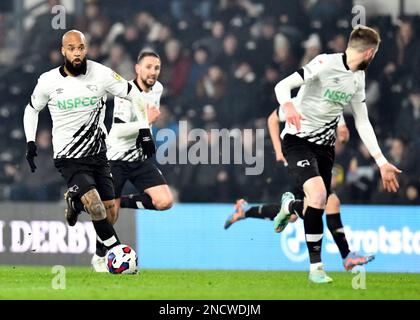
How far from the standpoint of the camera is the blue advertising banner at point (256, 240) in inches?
591

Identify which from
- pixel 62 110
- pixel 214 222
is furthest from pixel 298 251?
pixel 62 110

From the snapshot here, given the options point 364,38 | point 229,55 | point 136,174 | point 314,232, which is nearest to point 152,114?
point 136,174

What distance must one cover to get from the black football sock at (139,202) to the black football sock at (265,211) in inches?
50.7

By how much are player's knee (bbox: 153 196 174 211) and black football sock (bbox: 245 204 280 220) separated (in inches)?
47.0

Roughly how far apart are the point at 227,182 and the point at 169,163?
799mm

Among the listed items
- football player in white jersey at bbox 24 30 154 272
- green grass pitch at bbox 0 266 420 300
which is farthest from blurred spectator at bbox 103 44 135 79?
football player in white jersey at bbox 24 30 154 272

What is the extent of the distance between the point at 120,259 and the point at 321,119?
7.18 ft

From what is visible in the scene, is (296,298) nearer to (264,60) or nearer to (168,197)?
(168,197)

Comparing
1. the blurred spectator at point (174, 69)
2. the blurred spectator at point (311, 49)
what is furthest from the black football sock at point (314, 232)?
the blurred spectator at point (174, 69)

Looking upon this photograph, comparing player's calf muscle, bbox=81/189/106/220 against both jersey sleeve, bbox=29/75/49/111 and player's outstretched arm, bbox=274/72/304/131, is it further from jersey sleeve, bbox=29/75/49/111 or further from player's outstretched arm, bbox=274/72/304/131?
player's outstretched arm, bbox=274/72/304/131

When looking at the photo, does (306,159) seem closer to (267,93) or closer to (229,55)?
(267,93)

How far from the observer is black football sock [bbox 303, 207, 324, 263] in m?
10.3

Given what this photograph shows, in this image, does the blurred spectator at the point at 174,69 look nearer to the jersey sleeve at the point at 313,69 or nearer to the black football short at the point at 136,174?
the black football short at the point at 136,174

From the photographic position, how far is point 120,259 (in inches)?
429
